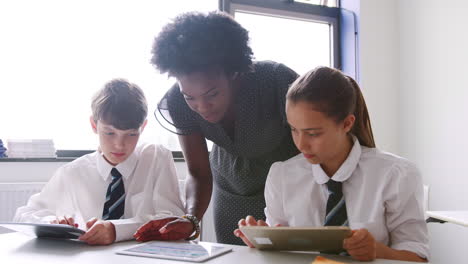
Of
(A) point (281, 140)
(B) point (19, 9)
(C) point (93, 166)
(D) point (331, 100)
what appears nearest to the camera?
(D) point (331, 100)

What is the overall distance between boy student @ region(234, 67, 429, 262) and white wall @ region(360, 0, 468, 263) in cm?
213

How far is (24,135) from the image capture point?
316 cm

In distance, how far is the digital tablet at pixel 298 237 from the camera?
91 cm

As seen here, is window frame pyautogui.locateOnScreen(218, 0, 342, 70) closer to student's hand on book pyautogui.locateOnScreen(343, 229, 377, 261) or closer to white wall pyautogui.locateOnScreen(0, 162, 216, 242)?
white wall pyautogui.locateOnScreen(0, 162, 216, 242)

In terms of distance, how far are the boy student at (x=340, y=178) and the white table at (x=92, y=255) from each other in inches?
5.5

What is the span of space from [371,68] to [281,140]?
2.63 metres

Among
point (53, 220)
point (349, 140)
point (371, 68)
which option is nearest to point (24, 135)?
point (53, 220)

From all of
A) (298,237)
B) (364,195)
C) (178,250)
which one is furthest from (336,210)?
(178,250)

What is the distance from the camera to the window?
313cm

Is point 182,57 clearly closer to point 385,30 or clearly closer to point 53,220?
point 53,220

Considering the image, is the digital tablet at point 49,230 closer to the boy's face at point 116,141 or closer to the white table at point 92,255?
the white table at point 92,255

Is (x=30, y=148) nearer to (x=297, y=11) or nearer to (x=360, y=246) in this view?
(x=297, y=11)

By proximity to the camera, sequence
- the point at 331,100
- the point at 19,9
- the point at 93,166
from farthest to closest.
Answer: the point at 19,9, the point at 93,166, the point at 331,100

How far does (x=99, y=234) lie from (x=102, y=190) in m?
0.46
